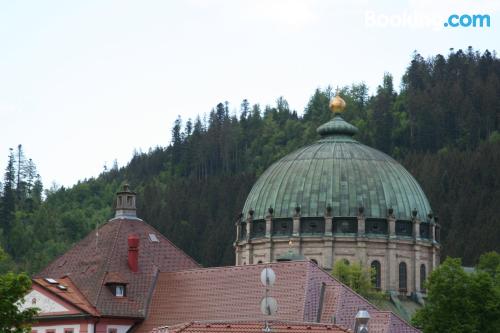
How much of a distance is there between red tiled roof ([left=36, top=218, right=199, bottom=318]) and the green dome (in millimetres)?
32304

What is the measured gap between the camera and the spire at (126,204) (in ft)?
409

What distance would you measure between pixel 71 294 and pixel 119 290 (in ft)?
10.3

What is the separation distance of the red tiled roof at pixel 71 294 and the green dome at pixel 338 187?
43096mm

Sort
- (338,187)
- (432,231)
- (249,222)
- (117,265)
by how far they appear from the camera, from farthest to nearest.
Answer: (249,222)
(432,231)
(338,187)
(117,265)

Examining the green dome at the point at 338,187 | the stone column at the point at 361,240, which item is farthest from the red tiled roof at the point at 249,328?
the green dome at the point at 338,187

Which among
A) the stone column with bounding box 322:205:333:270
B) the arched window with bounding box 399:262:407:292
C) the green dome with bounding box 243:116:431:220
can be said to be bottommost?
the arched window with bounding box 399:262:407:292

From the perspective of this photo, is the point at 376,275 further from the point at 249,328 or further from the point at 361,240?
the point at 249,328

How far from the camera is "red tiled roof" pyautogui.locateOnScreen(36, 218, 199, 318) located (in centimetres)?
11050

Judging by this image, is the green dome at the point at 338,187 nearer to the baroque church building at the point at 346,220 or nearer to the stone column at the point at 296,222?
the baroque church building at the point at 346,220

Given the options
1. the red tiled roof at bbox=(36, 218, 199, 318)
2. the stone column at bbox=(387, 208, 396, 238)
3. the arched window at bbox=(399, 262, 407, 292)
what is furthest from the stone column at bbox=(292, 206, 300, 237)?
the red tiled roof at bbox=(36, 218, 199, 318)

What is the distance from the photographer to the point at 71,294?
363ft

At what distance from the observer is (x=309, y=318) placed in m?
97.3

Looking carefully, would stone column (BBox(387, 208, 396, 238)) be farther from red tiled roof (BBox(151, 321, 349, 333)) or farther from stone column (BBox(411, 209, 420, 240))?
red tiled roof (BBox(151, 321, 349, 333))

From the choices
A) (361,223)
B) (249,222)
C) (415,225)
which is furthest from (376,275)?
(249,222)
